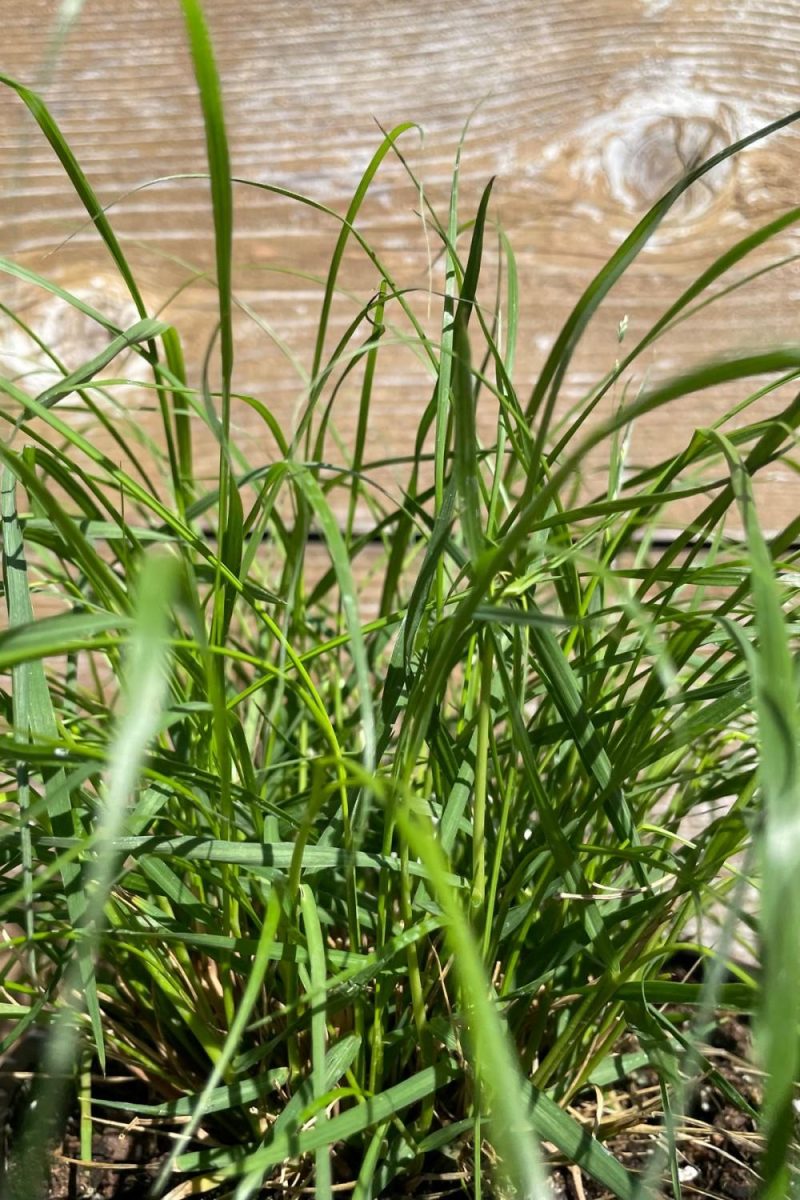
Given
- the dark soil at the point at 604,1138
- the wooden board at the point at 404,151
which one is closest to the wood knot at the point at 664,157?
the wooden board at the point at 404,151

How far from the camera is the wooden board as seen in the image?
618 millimetres

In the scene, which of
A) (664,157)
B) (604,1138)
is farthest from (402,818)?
(664,157)

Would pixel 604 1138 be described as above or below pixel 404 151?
below

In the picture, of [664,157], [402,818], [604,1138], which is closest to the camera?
[402,818]

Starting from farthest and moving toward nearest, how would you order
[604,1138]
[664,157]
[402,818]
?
[664,157] < [604,1138] < [402,818]

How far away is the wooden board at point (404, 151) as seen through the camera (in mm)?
618

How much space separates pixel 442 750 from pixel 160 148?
1.75 ft

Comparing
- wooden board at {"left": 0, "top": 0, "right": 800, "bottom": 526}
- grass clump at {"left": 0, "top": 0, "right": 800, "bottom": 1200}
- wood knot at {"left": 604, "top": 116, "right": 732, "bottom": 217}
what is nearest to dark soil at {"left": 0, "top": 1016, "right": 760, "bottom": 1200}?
grass clump at {"left": 0, "top": 0, "right": 800, "bottom": 1200}

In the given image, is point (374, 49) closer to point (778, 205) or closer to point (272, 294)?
point (272, 294)

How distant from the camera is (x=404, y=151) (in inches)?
25.8

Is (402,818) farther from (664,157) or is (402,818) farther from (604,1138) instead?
(664,157)

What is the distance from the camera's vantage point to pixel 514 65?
64cm

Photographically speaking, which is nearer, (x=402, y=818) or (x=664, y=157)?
(x=402, y=818)

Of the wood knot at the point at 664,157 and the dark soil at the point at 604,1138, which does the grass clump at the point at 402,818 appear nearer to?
the dark soil at the point at 604,1138
